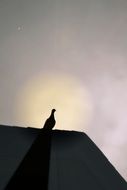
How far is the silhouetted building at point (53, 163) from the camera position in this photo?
503 cm

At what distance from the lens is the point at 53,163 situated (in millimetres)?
6156

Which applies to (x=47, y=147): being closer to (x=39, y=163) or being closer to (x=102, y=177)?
(x=39, y=163)

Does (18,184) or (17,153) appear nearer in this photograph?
(18,184)

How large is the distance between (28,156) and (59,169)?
33.6 inches

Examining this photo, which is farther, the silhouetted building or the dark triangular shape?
the silhouetted building

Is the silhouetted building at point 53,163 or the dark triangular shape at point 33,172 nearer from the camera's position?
the dark triangular shape at point 33,172

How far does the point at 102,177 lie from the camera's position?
5.93 meters

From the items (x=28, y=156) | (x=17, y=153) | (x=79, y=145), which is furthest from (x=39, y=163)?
(x=79, y=145)

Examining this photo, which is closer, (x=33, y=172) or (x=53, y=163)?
(x=33, y=172)

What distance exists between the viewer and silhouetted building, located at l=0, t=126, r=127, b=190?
5027 mm

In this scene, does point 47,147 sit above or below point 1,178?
above

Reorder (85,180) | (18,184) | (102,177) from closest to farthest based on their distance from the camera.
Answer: (18,184)
(85,180)
(102,177)

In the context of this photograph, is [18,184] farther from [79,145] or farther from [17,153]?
[79,145]

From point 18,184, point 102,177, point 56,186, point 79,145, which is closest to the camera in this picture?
point 18,184
